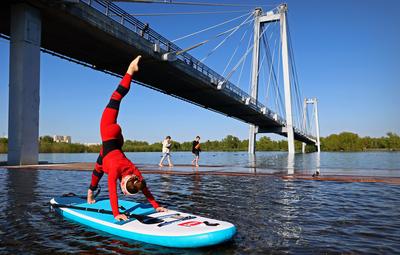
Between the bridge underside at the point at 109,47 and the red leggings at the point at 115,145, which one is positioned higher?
the bridge underside at the point at 109,47

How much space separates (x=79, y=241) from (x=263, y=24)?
184 feet

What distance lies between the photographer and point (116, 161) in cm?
523

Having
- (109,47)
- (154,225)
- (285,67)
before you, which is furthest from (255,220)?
(285,67)

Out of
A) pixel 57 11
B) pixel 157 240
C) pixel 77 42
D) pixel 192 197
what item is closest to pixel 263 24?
pixel 77 42

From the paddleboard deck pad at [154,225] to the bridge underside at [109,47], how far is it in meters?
16.1

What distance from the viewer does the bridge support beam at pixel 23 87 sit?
17.7 m

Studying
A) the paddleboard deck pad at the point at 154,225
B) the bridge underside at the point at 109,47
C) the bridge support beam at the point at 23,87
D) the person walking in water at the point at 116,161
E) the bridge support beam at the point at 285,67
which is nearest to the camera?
the paddleboard deck pad at the point at 154,225

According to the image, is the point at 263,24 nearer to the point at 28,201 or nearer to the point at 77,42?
the point at 77,42

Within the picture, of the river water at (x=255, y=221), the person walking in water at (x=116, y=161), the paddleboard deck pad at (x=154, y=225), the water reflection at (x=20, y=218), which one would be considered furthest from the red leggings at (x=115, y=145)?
the water reflection at (x=20, y=218)

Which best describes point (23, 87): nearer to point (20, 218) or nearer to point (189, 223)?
point (20, 218)

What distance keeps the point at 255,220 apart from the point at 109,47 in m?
23.5

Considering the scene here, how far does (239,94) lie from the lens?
147 feet

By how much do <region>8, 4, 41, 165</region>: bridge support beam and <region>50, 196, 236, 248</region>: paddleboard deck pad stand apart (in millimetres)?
13243

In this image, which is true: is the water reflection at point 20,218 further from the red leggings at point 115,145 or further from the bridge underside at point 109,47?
the bridge underside at point 109,47
